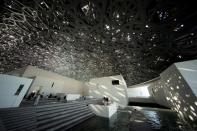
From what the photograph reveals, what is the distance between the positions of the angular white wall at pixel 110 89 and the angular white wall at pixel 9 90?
12208mm

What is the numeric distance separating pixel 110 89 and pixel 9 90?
12.9 metres

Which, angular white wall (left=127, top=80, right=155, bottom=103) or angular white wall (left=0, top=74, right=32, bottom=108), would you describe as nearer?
angular white wall (left=0, top=74, right=32, bottom=108)

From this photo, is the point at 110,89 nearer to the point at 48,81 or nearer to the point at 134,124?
the point at 134,124

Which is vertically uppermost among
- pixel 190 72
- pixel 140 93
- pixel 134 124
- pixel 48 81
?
pixel 140 93

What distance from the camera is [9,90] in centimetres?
592

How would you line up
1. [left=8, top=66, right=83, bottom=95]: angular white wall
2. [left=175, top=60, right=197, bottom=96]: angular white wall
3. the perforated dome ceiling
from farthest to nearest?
[left=8, top=66, right=83, bottom=95]: angular white wall, [left=175, top=60, right=197, bottom=96]: angular white wall, the perforated dome ceiling

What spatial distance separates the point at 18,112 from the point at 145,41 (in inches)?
315

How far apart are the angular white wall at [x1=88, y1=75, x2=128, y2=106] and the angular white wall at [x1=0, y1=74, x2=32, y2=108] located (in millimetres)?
12208

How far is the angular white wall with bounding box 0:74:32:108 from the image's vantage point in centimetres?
558

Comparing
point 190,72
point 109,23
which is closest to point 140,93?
point 190,72

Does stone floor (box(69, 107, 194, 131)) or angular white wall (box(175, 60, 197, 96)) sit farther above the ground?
angular white wall (box(175, 60, 197, 96))

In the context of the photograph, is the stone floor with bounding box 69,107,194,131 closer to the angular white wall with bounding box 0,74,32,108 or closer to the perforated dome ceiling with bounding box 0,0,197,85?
the angular white wall with bounding box 0,74,32,108

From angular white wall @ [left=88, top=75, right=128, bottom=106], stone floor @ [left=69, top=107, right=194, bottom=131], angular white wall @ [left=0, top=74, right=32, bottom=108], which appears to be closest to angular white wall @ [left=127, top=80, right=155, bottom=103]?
angular white wall @ [left=88, top=75, right=128, bottom=106]

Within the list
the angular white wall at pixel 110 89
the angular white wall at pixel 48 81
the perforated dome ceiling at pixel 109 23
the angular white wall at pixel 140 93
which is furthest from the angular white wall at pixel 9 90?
the angular white wall at pixel 140 93
